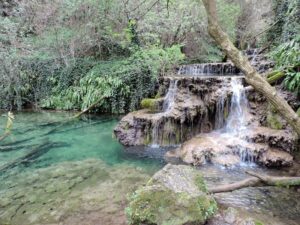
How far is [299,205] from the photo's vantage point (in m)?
4.11

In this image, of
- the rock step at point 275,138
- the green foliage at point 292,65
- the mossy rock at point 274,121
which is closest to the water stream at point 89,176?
the rock step at point 275,138

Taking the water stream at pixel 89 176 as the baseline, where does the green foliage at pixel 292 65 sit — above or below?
above

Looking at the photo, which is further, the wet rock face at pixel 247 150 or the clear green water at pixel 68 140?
the clear green water at pixel 68 140

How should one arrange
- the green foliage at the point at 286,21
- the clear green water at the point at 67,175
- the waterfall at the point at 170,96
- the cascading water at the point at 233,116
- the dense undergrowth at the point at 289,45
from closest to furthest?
the clear green water at the point at 67,175 → the dense undergrowth at the point at 289,45 → the cascading water at the point at 233,116 → the waterfall at the point at 170,96 → the green foliage at the point at 286,21

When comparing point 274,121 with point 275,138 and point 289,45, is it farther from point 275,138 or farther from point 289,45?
point 289,45

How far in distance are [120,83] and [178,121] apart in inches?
166

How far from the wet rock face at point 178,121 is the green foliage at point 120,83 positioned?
276 cm

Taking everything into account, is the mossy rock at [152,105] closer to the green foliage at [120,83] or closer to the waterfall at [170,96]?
the waterfall at [170,96]

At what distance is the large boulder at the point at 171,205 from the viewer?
10.6ft

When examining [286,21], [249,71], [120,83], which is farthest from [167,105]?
[249,71]

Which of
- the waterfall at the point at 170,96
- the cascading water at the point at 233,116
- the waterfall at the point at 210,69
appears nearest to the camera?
the cascading water at the point at 233,116

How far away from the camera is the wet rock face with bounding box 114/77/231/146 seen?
759cm

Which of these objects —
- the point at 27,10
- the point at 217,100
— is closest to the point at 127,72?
the point at 217,100

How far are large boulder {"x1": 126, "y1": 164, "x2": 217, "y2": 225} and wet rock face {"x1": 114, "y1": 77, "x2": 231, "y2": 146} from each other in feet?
13.1
